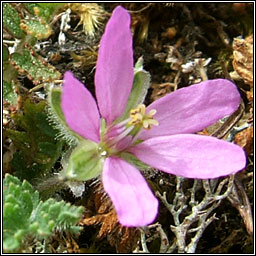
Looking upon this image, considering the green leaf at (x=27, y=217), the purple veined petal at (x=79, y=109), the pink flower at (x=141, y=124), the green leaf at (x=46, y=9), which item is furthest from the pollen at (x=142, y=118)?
the green leaf at (x=46, y=9)

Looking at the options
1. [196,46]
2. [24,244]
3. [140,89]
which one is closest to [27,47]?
[140,89]

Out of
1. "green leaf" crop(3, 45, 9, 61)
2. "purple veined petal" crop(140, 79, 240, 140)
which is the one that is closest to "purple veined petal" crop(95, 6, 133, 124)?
"purple veined petal" crop(140, 79, 240, 140)

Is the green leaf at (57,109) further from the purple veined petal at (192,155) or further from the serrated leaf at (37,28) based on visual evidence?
the serrated leaf at (37,28)

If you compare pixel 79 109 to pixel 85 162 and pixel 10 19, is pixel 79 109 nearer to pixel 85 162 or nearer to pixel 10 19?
pixel 85 162

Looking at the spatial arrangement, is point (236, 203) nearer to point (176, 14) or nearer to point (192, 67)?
point (192, 67)

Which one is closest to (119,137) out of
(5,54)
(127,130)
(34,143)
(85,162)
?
(127,130)
